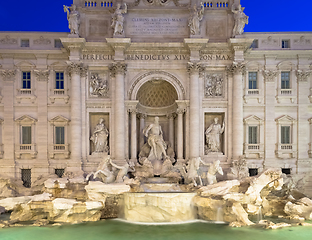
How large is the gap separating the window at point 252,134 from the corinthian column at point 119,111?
9.13 m

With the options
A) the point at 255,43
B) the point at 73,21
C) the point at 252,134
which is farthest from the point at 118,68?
the point at 252,134

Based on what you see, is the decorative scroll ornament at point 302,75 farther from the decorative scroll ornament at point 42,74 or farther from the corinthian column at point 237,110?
the decorative scroll ornament at point 42,74

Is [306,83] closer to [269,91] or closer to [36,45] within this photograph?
[269,91]

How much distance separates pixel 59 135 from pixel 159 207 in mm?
9853

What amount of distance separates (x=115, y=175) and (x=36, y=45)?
1101cm

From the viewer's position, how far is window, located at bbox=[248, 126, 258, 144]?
21.0 metres

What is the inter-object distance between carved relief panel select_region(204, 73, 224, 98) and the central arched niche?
2.33 metres

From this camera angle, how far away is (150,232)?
13.5 metres

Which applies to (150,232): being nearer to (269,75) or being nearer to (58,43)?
(269,75)

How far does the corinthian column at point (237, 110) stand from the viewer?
789 inches

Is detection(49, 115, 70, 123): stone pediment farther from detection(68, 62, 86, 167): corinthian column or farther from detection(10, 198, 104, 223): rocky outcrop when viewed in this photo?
detection(10, 198, 104, 223): rocky outcrop

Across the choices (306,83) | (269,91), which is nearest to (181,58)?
(269,91)

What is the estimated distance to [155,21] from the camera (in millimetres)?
20781

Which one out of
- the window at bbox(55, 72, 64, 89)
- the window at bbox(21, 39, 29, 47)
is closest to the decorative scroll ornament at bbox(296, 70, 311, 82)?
the window at bbox(55, 72, 64, 89)
